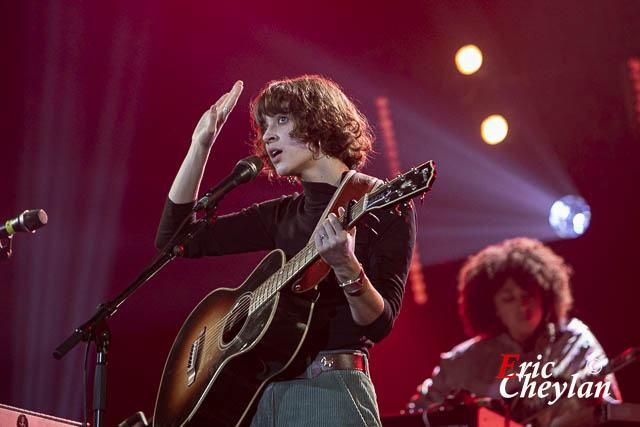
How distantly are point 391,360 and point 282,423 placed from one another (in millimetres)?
5007

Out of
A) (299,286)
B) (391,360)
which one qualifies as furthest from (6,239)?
(391,360)

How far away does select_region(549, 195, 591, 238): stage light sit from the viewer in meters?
6.70

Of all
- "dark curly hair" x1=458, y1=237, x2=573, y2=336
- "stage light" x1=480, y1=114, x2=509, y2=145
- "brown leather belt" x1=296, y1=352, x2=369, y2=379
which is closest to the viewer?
"brown leather belt" x1=296, y1=352, x2=369, y2=379

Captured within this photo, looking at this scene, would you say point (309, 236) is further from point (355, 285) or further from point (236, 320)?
point (355, 285)

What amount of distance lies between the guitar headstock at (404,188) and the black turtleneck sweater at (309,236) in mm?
66

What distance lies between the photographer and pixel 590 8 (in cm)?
635

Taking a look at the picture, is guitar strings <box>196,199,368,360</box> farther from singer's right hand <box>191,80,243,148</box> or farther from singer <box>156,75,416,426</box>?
singer's right hand <box>191,80,243,148</box>

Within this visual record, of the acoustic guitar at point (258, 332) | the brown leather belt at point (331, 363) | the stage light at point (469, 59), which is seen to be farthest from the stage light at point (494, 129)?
the brown leather belt at point (331, 363)

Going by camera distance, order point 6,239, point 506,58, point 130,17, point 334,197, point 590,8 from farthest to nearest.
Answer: point 506,58, point 590,8, point 130,17, point 6,239, point 334,197

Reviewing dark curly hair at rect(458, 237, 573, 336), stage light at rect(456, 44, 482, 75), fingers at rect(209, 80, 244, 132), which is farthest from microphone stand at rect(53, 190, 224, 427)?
stage light at rect(456, 44, 482, 75)

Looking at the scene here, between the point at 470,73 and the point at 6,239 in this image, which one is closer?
the point at 6,239

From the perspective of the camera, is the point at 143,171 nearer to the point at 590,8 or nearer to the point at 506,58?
the point at 506,58

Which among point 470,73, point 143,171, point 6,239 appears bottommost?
point 6,239

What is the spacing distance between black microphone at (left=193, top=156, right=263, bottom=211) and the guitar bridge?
52 cm
